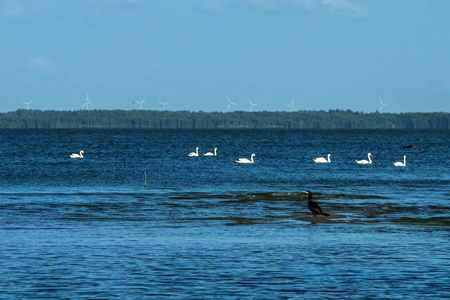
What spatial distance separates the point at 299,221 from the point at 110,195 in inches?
584

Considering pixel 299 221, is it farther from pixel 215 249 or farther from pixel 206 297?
pixel 206 297

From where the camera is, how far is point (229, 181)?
52.6m

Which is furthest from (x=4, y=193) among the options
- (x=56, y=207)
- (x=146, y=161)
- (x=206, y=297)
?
(x=146, y=161)

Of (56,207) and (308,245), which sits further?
(56,207)

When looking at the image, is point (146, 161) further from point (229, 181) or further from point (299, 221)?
point (299, 221)

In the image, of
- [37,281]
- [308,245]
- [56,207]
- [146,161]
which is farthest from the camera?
[146,161]

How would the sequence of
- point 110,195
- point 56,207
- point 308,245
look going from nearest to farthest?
point 308,245
point 56,207
point 110,195

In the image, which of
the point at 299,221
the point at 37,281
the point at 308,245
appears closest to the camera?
the point at 37,281

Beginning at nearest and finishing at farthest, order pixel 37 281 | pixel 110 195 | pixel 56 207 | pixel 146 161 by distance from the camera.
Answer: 1. pixel 37 281
2. pixel 56 207
3. pixel 110 195
4. pixel 146 161

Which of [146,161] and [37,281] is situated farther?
[146,161]

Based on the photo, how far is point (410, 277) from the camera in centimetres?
1811

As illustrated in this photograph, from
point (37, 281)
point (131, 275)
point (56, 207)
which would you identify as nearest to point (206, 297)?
point (131, 275)

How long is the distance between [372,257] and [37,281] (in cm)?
903

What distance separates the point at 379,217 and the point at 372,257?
9849mm
